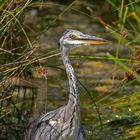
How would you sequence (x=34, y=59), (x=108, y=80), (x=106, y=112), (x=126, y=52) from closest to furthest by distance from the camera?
(x=34, y=59), (x=106, y=112), (x=108, y=80), (x=126, y=52)

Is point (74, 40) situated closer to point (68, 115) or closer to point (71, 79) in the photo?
point (71, 79)

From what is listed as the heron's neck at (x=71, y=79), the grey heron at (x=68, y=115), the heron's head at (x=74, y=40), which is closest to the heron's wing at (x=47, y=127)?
the grey heron at (x=68, y=115)

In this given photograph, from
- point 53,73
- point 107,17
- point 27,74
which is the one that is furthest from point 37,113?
point 107,17

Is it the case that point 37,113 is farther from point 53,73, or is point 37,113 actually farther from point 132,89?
point 53,73

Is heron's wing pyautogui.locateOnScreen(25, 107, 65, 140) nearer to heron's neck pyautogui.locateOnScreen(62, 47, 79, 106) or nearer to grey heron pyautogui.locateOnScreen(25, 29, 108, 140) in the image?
grey heron pyautogui.locateOnScreen(25, 29, 108, 140)

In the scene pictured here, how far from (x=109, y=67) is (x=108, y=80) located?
549mm

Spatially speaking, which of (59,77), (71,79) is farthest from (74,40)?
(59,77)

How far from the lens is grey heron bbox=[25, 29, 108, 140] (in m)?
5.81

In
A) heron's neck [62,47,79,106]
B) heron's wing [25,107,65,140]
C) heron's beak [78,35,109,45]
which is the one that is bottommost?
heron's wing [25,107,65,140]

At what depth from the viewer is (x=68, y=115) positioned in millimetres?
5941

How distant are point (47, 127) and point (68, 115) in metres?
0.24

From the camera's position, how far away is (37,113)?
23.0 ft

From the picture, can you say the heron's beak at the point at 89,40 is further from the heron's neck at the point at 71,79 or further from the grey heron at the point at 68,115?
the heron's neck at the point at 71,79

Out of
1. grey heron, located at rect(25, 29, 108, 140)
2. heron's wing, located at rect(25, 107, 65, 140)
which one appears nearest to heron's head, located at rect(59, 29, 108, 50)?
grey heron, located at rect(25, 29, 108, 140)
